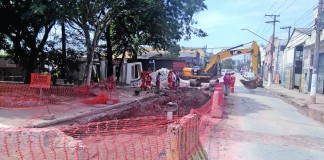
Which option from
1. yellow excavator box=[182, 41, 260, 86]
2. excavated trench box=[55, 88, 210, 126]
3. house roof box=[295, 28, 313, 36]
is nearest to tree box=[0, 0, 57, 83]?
excavated trench box=[55, 88, 210, 126]

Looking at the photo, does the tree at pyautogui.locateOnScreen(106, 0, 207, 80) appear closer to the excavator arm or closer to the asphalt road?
the excavator arm

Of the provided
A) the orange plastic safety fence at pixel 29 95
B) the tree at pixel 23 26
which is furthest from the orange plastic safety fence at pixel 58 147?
the tree at pixel 23 26

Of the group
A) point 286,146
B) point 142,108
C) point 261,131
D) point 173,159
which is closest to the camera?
point 173,159

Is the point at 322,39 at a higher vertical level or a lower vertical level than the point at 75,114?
higher

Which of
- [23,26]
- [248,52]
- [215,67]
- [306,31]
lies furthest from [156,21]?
[306,31]

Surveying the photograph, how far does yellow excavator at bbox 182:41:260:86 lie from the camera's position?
29769mm

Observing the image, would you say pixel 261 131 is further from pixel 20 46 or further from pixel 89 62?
pixel 20 46

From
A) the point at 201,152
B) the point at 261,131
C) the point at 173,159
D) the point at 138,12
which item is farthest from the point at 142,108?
the point at 173,159

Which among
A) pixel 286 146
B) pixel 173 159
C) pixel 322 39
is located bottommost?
pixel 286 146

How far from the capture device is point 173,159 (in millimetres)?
4770

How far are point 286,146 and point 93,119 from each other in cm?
662

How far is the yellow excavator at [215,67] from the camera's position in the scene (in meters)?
29.8

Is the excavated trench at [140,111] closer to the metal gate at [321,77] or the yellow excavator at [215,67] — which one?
the yellow excavator at [215,67]

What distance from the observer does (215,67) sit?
35000 millimetres
